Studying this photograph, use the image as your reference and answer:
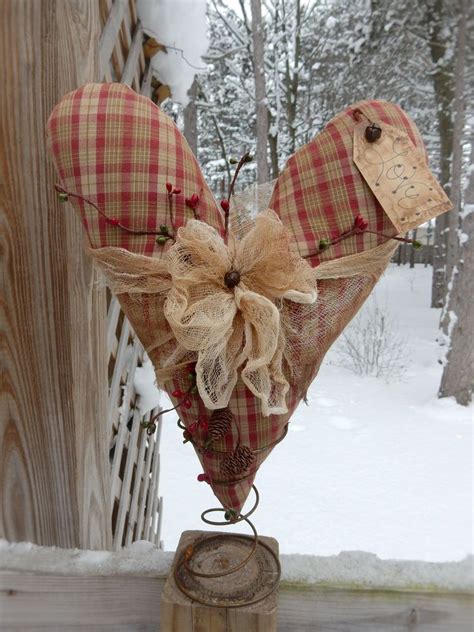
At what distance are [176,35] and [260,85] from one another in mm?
2539

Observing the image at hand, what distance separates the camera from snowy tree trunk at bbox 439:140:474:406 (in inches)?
102

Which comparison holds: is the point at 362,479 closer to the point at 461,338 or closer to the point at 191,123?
the point at 461,338

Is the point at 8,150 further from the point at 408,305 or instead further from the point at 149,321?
the point at 408,305

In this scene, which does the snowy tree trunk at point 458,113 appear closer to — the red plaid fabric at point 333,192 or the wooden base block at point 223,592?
the red plaid fabric at point 333,192

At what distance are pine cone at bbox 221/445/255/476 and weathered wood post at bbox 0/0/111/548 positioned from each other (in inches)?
8.7

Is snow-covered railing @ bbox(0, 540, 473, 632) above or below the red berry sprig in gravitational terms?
below

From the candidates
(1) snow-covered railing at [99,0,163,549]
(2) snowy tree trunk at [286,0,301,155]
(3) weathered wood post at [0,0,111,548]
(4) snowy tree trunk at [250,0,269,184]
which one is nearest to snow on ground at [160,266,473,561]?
(1) snow-covered railing at [99,0,163,549]

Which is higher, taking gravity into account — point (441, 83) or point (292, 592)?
point (441, 83)

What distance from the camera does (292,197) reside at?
44 centimetres

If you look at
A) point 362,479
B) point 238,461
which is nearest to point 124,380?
point 238,461

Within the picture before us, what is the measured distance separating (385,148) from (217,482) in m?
0.36

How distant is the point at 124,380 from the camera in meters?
0.94

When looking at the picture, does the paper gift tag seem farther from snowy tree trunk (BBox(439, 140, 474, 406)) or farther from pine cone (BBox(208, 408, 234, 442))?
snowy tree trunk (BBox(439, 140, 474, 406))

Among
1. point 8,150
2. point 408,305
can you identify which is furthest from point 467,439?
point 408,305
